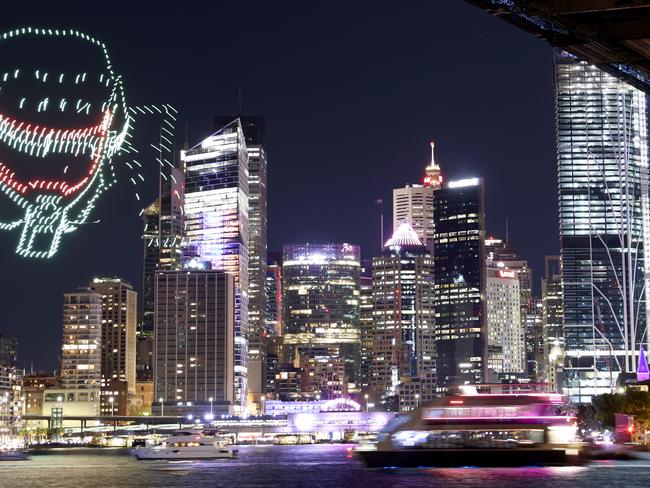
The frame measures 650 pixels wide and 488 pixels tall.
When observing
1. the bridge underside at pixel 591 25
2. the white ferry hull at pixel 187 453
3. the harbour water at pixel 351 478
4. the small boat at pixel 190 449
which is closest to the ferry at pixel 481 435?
the harbour water at pixel 351 478

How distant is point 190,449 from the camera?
115 meters

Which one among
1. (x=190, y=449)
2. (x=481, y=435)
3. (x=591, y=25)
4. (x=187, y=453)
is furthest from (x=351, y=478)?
(x=591, y=25)

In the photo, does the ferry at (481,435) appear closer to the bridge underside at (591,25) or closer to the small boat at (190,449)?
the small boat at (190,449)

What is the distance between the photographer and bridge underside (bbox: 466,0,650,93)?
29.6m

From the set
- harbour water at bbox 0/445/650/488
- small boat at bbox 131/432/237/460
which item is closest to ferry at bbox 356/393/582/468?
harbour water at bbox 0/445/650/488

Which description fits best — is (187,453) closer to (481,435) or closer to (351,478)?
(351,478)

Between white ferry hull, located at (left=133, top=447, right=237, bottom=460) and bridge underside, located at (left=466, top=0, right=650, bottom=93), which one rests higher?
bridge underside, located at (left=466, top=0, right=650, bottom=93)

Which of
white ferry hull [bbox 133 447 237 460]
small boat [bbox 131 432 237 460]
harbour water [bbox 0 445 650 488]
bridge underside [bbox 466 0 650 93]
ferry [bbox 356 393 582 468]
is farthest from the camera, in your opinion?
small boat [bbox 131 432 237 460]

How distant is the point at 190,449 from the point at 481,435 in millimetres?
45812

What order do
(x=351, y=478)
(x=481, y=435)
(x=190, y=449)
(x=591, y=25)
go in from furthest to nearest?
(x=190, y=449), (x=481, y=435), (x=351, y=478), (x=591, y=25)

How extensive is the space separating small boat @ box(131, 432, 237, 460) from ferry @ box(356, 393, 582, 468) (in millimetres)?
40704

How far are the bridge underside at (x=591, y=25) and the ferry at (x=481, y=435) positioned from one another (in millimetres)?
44772

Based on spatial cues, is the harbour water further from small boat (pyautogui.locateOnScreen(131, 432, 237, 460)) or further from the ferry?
small boat (pyautogui.locateOnScreen(131, 432, 237, 460))

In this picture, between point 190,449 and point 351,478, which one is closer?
point 351,478
